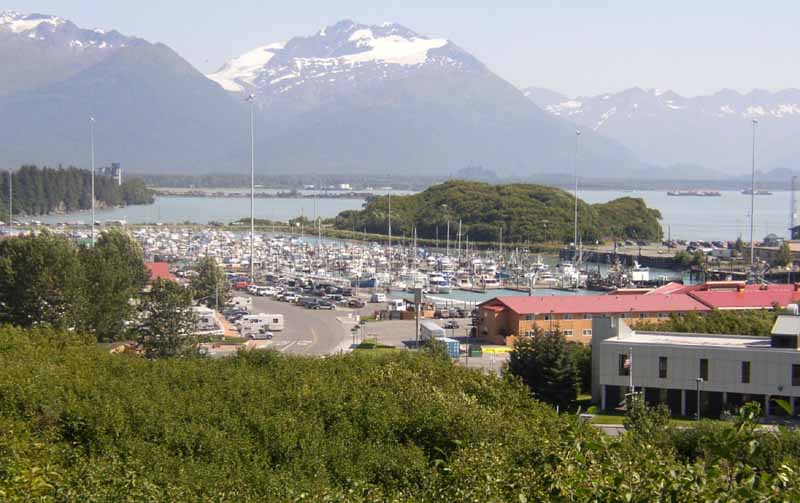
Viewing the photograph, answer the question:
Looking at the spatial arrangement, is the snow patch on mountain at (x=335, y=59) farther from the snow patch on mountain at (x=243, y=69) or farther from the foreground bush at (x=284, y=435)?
the foreground bush at (x=284, y=435)

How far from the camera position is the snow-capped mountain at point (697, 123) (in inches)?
5207

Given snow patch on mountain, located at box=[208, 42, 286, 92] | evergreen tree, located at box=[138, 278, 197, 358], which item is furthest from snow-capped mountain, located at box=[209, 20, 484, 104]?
evergreen tree, located at box=[138, 278, 197, 358]

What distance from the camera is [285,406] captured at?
18.6 ft

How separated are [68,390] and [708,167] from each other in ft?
423

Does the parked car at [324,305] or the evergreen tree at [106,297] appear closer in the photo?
the evergreen tree at [106,297]

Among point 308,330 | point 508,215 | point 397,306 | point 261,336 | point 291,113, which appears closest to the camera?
point 261,336

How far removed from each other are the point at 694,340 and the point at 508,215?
1784cm

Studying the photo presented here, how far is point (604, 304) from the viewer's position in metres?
10.9

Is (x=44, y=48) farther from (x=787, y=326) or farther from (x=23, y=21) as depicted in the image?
(x=787, y=326)

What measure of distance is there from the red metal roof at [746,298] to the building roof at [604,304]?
0.22m

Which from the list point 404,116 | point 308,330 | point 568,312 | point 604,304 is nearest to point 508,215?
point 308,330

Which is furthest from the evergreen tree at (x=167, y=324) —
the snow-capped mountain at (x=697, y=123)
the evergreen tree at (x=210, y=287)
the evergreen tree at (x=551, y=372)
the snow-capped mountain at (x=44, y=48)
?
the snow-capped mountain at (x=697, y=123)

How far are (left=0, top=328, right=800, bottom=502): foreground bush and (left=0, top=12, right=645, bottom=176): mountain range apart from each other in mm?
75040

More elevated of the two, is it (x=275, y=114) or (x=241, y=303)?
(x=275, y=114)
